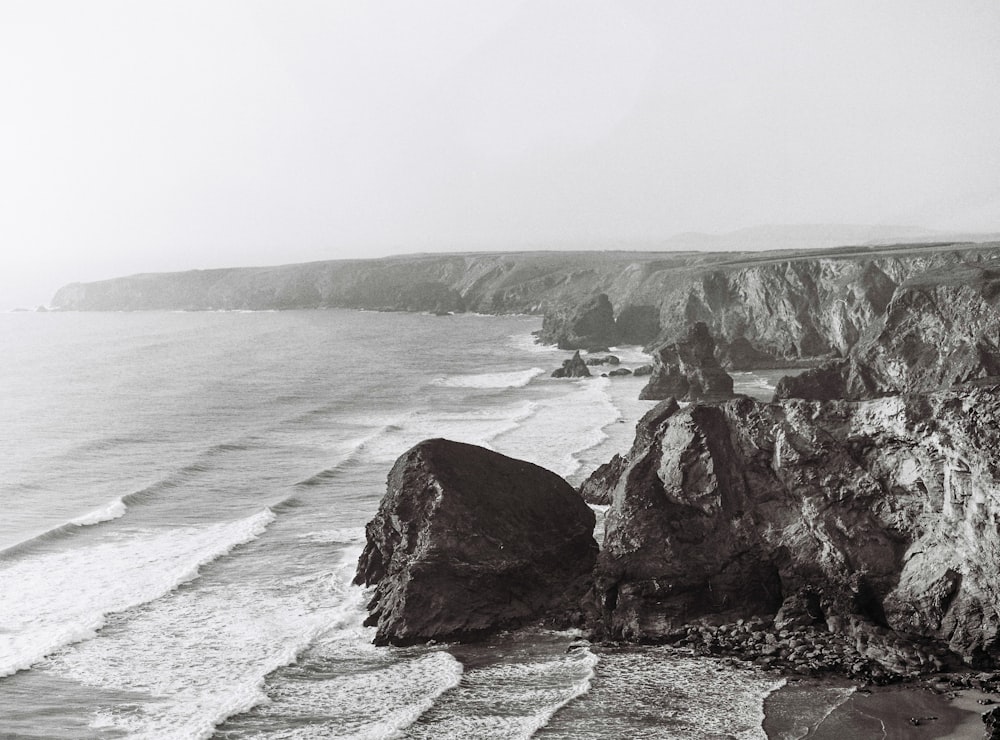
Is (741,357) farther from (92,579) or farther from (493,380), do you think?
(92,579)

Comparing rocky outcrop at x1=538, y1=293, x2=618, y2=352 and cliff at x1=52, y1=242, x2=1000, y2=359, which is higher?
cliff at x1=52, y1=242, x2=1000, y2=359

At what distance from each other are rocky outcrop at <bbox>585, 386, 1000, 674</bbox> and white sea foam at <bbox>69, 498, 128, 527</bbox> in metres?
20.7

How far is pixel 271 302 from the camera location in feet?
575

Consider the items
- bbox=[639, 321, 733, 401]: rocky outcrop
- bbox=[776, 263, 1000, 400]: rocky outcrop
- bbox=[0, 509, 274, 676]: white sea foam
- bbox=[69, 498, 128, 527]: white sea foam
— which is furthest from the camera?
bbox=[639, 321, 733, 401]: rocky outcrop

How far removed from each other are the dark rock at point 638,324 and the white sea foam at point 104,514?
64272mm

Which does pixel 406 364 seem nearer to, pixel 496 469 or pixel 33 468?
pixel 33 468

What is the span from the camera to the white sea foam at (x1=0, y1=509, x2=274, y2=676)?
25.7m

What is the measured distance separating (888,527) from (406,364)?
63.2 m

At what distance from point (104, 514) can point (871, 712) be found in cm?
2831

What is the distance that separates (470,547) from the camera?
25031 mm

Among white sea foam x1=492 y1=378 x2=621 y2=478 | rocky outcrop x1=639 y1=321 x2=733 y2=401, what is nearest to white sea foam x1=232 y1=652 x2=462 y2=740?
white sea foam x1=492 y1=378 x2=621 y2=478

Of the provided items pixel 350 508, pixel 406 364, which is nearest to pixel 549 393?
pixel 406 364

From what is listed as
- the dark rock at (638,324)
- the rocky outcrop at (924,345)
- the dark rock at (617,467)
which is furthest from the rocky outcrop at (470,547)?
the dark rock at (638,324)

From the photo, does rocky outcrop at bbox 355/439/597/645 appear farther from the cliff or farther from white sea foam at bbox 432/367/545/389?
white sea foam at bbox 432/367/545/389
